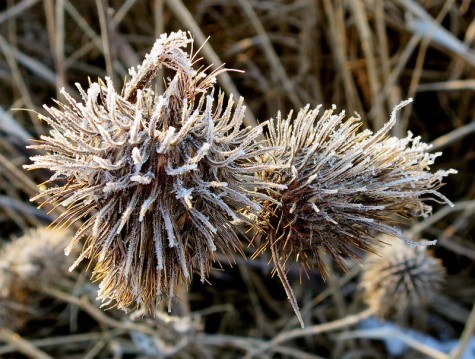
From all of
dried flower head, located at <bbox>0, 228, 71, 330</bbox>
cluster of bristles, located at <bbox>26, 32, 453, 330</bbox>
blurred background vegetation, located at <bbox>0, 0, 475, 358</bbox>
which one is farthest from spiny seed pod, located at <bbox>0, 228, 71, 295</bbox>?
cluster of bristles, located at <bbox>26, 32, 453, 330</bbox>

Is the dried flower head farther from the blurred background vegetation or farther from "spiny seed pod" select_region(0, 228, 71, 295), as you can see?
the blurred background vegetation

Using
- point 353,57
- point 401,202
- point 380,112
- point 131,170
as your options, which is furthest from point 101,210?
point 353,57

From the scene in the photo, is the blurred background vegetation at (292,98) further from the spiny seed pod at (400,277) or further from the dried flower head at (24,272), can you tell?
the spiny seed pod at (400,277)

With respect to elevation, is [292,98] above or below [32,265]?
above

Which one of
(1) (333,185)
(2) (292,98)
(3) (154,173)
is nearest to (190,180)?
(3) (154,173)

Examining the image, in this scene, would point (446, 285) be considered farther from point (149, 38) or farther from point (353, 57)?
point (149, 38)

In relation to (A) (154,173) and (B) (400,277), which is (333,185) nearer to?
(A) (154,173)

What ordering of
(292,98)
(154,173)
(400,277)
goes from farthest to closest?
1. (292,98)
2. (400,277)
3. (154,173)

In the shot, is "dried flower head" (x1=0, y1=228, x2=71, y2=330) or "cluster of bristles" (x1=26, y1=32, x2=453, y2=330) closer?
"cluster of bristles" (x1=26, y1=32, x2=453, y2=330)
